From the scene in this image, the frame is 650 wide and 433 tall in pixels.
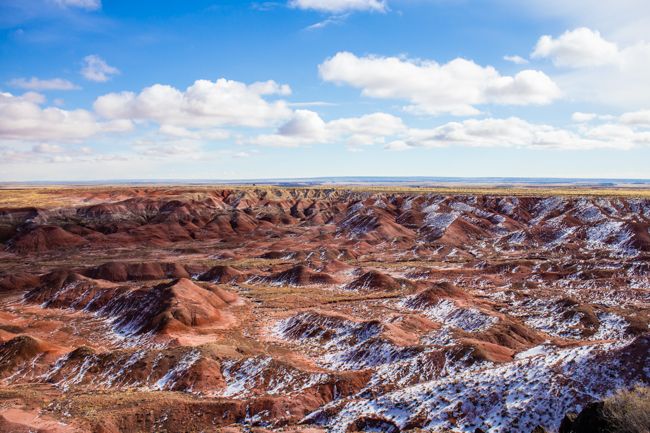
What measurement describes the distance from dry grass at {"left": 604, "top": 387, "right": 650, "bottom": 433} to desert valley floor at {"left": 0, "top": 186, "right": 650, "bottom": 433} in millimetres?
4431

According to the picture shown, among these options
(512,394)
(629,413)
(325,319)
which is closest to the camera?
(629,413)

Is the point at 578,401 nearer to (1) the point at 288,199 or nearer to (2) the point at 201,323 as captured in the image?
(2) the point at 201,323

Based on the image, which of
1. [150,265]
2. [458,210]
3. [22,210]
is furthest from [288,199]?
[150,265]

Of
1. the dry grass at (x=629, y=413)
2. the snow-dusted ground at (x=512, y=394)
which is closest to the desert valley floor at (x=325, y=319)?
the snow-dusted ground at (x=512, y=394)

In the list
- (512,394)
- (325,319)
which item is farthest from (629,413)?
(325,319)

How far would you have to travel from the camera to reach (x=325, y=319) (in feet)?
177

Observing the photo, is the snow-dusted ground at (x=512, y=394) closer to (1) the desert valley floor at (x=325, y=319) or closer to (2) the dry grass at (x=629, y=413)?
(1) the desert valley floor at (x=325, y=319)

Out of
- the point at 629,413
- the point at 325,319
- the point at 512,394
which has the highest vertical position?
the point at 629,413

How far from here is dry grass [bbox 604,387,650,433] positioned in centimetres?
1902

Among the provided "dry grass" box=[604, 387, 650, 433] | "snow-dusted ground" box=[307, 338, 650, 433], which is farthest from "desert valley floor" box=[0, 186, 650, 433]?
"dry grass" box=[604, 387, 650, 433]

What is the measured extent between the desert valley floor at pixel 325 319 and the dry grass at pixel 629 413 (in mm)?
4431

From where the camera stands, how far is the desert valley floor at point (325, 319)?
28047 millimetres

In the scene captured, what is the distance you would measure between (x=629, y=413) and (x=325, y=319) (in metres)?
36.8

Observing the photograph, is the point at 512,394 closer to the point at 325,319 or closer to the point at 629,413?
the point at 629,413
